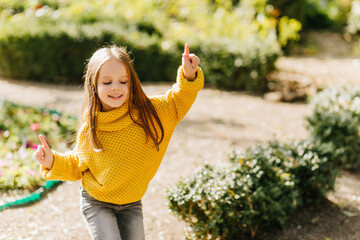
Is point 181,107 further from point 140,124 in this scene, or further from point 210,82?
point 210,82

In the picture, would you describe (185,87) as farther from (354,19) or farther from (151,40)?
(354,19)

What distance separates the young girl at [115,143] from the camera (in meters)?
2.51

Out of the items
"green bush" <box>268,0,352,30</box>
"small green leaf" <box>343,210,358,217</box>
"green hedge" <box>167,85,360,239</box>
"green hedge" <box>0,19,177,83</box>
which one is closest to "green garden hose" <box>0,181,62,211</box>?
"green hedge" <box>167,85,360,239</box>

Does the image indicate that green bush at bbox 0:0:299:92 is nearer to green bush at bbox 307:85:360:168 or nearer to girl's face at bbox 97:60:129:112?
green bush at bbox 307:85:360:168

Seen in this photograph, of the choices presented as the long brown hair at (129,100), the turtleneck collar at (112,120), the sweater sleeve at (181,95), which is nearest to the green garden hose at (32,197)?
the long brown hair at (129,100)

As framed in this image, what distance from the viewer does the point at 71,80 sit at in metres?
9.23

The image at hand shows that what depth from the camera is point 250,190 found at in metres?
3.42

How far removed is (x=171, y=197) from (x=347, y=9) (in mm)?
12658

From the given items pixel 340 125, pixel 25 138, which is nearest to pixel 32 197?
pixel 25 138

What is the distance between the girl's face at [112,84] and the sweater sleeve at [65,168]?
1.49 feet

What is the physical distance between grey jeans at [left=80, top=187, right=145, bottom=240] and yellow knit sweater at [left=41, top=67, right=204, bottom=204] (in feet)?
0.27

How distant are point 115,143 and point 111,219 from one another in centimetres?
51

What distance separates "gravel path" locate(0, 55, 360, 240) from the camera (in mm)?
3662

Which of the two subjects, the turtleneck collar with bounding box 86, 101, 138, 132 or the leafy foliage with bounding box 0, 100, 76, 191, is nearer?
the turtleneck collar with bounding box 86, 101, 138, 132
